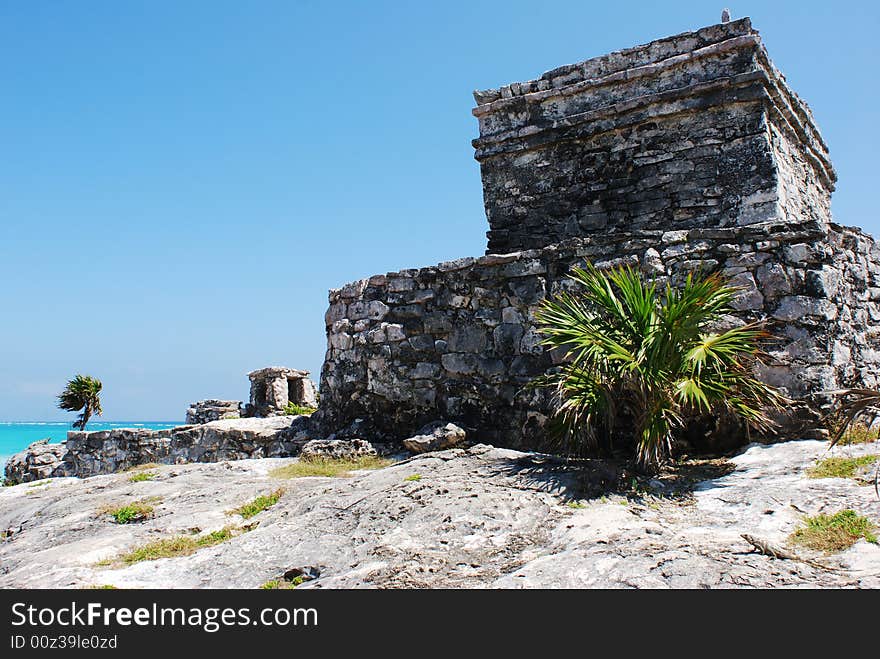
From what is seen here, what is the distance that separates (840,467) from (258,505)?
3975mm

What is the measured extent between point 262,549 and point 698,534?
2.46m

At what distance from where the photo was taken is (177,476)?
6426mm

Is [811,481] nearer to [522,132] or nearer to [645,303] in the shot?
[645,303]

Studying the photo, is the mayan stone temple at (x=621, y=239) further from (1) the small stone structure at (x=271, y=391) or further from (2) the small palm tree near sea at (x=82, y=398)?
(2) the small palm tree near sea at (x=82, y=398)

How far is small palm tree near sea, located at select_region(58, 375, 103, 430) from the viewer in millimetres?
21328

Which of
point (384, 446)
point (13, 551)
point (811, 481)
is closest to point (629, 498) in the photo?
point (811, 481)

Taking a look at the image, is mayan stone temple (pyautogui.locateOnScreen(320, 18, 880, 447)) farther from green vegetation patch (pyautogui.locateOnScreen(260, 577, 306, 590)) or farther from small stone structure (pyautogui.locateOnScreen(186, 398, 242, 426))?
small stone structure (pyautogui.locateOnScreen(186, 398, 242, 426))

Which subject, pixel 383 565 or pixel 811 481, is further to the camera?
pixel 811 481

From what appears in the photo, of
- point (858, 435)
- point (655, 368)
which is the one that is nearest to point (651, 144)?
point (655, 368)

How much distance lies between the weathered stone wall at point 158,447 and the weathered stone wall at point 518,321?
A: 84 centimetres

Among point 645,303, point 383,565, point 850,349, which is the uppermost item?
point 645,303

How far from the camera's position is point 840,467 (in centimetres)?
447

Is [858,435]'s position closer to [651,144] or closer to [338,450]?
[651,144]

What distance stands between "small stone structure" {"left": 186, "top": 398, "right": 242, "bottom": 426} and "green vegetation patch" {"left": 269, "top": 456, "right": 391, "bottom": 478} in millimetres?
8888
